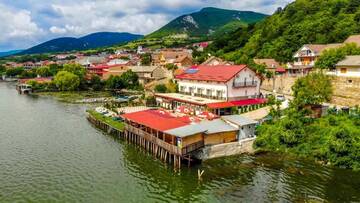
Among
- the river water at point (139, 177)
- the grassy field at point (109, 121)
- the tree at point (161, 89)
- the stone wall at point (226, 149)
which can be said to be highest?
the tree at point (161, 89)

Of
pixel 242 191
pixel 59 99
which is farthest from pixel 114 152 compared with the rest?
pixel 59 99

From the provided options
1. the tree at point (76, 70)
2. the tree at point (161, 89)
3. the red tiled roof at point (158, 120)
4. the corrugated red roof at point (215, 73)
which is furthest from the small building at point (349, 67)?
the tree at point (76, 70)

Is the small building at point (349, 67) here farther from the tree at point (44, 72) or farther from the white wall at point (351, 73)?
the tree at point (44, 72)

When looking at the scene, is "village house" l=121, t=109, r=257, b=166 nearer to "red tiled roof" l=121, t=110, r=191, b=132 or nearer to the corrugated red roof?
"red tiled roof" l=121, t=110, r=191, b=132

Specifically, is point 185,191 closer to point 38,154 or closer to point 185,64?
point 38,154

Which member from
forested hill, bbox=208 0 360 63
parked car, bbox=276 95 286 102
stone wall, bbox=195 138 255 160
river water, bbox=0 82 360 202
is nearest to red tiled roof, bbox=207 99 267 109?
parked car, bbox=276 95 286 102
